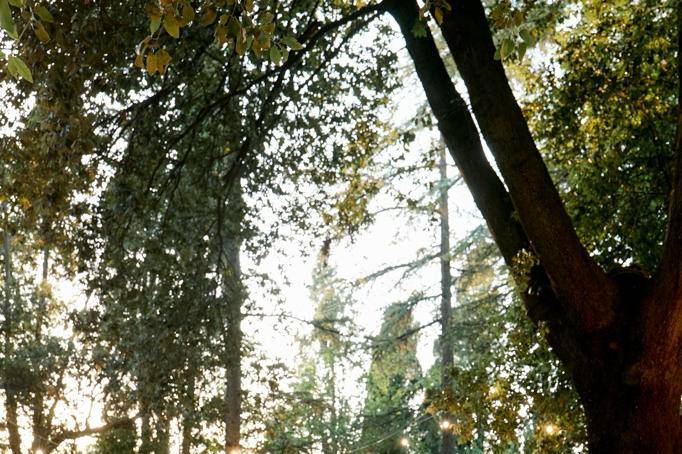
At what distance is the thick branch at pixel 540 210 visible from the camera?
4.10 m

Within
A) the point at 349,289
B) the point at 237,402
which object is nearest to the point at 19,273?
the point at 237,402

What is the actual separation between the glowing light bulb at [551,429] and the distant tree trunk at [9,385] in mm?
11417

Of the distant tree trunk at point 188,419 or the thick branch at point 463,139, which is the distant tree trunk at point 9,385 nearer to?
the distant tree trunk at point 188,419

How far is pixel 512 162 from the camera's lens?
4.14m

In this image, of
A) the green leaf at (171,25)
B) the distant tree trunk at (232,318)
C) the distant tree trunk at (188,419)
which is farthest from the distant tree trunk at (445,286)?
the green leaf at (171,25)

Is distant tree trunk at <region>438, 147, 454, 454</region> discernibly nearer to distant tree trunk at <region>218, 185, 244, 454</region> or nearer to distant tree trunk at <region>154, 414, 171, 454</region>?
distant tree trunk at <region>218, 185, 244, 454</region>

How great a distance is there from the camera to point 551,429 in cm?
645

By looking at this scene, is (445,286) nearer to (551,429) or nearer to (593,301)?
(551,429)

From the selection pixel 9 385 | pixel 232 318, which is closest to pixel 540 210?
pixel 232 318

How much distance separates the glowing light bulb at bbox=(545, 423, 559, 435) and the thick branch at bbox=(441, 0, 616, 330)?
2.58 meters

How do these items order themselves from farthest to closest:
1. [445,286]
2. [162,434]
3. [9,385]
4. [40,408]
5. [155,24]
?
[445,286], [40,408], [9,385], [162,434], [155,24]

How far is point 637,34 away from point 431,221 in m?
2.93

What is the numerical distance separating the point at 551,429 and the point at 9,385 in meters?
11.5

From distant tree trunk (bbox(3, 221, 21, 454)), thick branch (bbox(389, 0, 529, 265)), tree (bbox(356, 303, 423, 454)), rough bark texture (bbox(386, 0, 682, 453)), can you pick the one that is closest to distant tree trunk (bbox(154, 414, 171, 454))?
distant tree trunk (bbox(3, 221, 21, 454))
